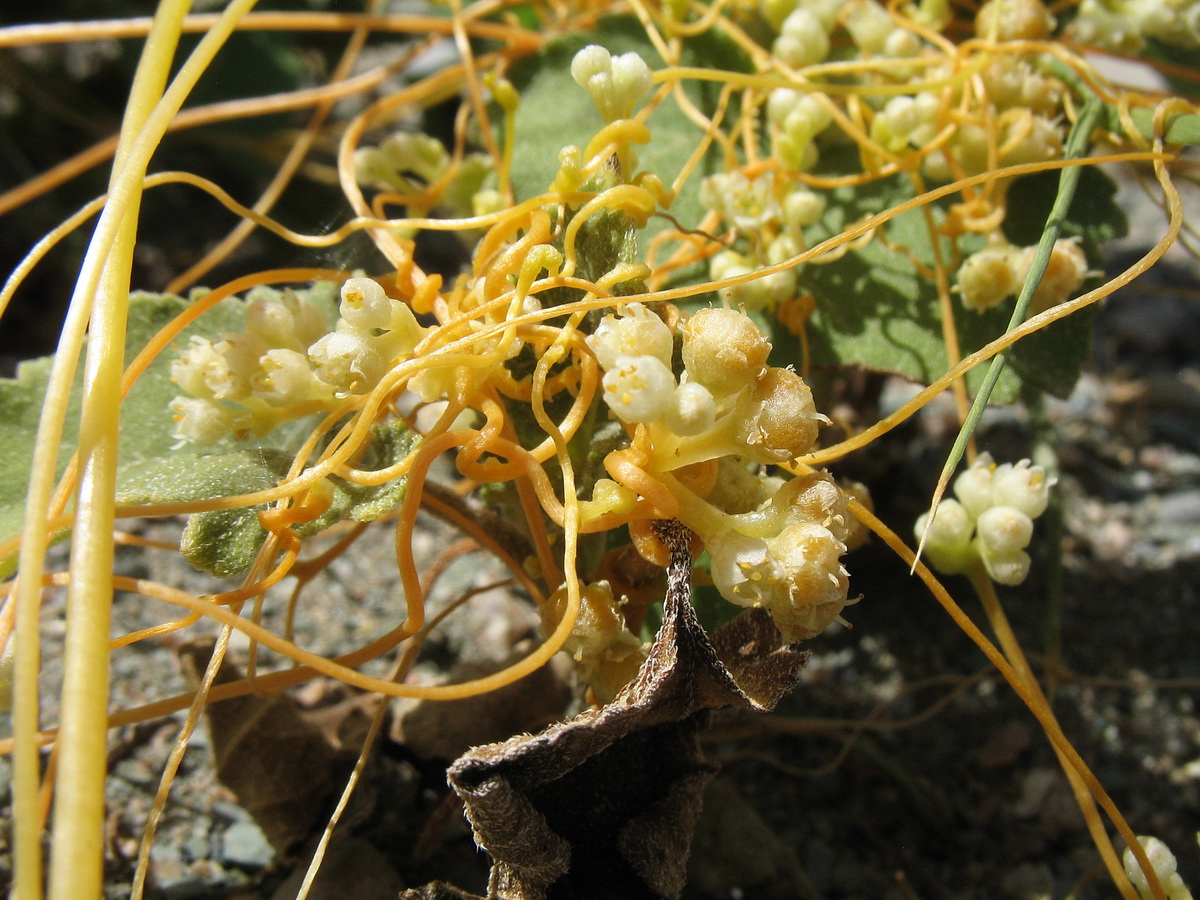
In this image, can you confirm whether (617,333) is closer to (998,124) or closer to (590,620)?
(590,620)

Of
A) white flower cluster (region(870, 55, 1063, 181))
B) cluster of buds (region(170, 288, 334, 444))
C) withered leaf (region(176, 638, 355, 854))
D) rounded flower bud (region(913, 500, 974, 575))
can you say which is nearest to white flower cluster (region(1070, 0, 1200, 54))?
white flower cluster (region(870, 55, 1063, 181))

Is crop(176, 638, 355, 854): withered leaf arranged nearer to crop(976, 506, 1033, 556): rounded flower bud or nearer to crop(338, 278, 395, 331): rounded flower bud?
crop(338, 278, 395, 331): rounded flower bud

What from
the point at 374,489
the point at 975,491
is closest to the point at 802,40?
the point at 975,491

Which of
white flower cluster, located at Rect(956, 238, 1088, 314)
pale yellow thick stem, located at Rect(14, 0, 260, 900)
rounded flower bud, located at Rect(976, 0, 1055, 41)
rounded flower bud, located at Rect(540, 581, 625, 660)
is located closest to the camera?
pale yellow thick stem, located at Rect(14, 0, 260, 900)

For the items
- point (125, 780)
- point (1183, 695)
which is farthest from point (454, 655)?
point (1183, 695)

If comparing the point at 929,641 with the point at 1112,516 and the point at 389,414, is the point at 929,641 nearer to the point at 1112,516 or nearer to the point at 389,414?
the point at 1112,516

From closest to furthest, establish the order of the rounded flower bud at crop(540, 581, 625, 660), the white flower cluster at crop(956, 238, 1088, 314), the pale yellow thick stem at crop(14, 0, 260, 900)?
the pale yellow thick stem at crop(14, 0, 260, 900) < the rounded flower bud at crop(540, 581, 625, 660) < the white flower cluster at crop(956, 238, 1088, 314)
